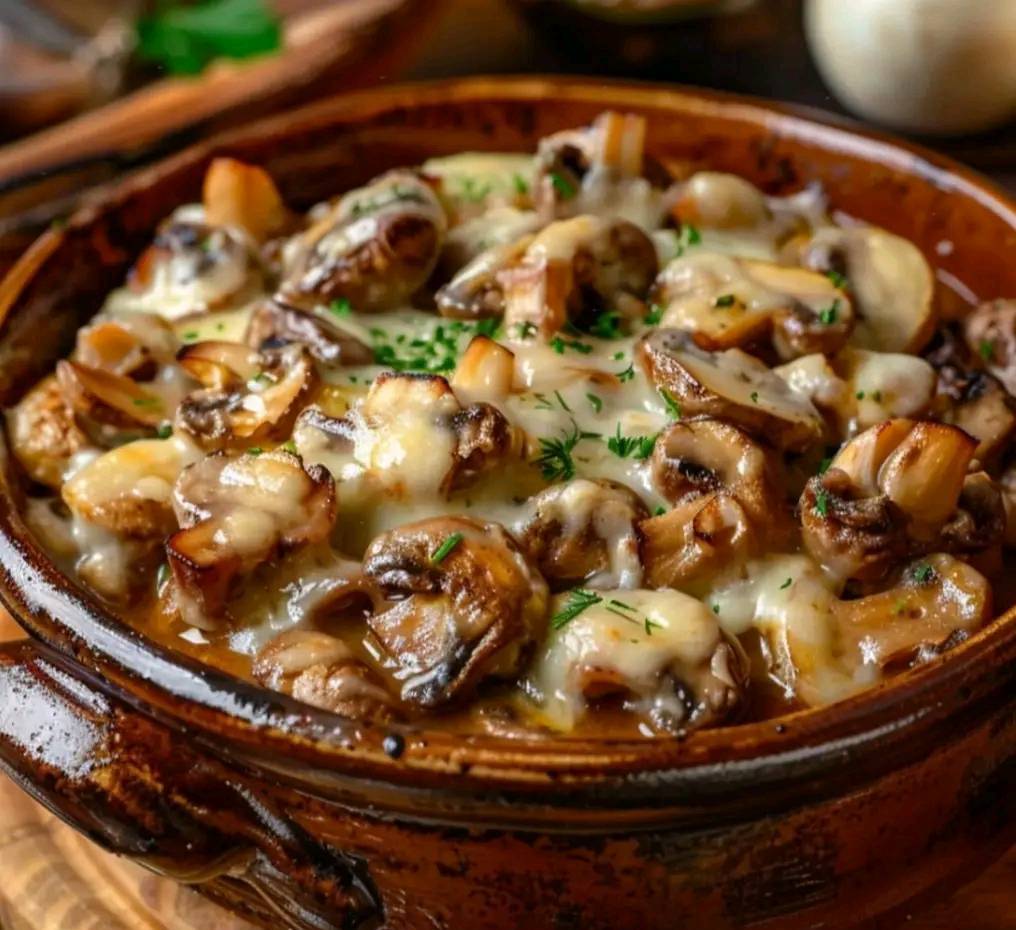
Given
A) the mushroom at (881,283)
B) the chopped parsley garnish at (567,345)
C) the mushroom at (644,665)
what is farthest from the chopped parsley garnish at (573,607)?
the mushroom at (881,283)

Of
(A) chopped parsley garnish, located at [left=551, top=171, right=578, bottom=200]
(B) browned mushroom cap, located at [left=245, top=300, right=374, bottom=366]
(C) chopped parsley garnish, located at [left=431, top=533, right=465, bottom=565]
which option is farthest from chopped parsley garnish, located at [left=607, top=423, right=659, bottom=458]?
(A) chopped parsley garnish, located at [left=551, top=171, right=578, bottom=200]

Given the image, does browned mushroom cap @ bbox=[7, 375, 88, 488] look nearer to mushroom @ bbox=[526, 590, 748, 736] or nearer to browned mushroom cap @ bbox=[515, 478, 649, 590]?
browned mushroom cap @ bbox=[515, 478, 649, 590]

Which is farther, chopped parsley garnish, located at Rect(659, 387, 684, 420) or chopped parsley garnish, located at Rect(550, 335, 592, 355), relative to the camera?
chopped parsley garnish, located at Rect(550, 335, 592, 355)

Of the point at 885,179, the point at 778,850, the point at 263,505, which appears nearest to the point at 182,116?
the point at 885,179

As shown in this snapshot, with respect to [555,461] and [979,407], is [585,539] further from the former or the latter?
[979,407]

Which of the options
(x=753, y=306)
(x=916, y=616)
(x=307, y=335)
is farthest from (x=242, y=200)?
(x=916, y=616)

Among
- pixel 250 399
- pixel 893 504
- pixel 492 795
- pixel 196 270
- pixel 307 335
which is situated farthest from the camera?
pixel 196 270
